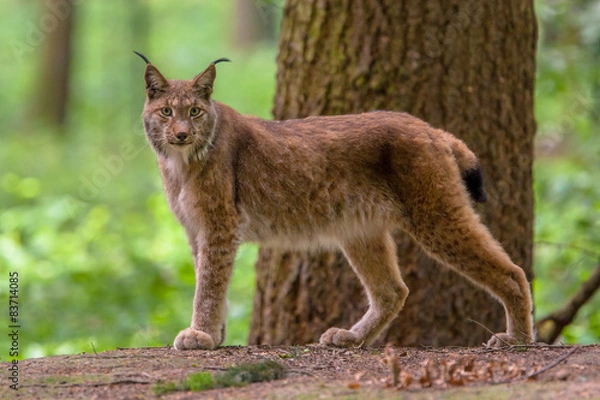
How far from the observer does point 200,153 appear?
4.80 meters

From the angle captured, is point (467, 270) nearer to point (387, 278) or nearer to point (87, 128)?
point (387, 278)

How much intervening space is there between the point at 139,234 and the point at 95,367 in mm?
7349

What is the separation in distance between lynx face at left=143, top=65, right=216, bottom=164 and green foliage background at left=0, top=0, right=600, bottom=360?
138 centimetres

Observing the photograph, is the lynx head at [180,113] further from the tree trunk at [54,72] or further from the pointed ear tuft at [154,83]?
the tree trunk at [54,72]

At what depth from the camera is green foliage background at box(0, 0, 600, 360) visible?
7.63 m

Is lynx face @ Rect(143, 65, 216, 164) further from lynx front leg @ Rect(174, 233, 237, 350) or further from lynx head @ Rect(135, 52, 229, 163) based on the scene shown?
lynx front leg @ Rect(174, 233, 237, 350)

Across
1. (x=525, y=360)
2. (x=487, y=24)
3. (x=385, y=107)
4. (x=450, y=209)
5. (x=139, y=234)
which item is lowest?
(x=139, y=234)

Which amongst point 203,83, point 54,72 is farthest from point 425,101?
point 54,72

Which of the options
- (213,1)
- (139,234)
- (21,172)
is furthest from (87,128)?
(213,1)

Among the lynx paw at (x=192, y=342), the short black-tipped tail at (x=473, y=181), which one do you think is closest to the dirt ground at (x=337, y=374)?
the lynx paw at (x=192, y=342)

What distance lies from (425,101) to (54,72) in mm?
11893
